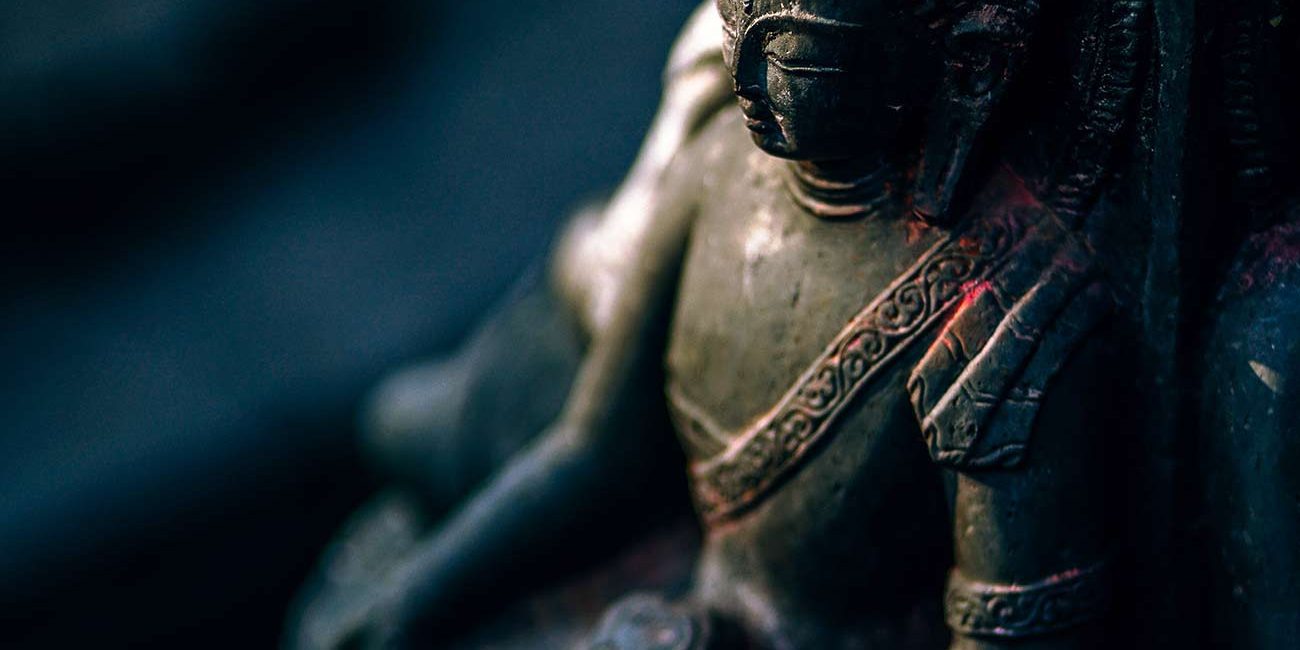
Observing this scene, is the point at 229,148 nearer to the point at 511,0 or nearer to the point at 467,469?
the point at 511,0

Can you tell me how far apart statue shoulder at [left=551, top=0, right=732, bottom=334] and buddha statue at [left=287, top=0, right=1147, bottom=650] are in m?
0.05

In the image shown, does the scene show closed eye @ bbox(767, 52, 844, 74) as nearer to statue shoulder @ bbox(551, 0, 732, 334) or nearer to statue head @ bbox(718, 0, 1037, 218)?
statue head @ bbox(718, 0, 1037, 218)

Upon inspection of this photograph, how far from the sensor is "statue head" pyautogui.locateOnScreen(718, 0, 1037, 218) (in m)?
1.10

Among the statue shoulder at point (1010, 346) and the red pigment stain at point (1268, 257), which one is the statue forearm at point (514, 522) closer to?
the statue shoulder at point (1010, 346)

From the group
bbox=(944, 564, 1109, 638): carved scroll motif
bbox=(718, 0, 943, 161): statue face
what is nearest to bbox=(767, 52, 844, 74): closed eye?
bbox=(718, 0, 943, 161): statue face

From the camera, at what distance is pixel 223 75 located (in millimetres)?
3279

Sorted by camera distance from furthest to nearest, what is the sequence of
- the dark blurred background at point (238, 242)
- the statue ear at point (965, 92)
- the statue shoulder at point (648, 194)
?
the dark blurred background at point (238, 242)
the statue shoulder at point (648, 194)
the statue ear at point (965, 92)

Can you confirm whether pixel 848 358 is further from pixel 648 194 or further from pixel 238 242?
pixel 238 242

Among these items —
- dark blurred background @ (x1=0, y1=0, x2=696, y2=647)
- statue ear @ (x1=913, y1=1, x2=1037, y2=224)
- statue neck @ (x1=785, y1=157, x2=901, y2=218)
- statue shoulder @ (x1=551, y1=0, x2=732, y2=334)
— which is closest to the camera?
statue ear @ (x1=913, y1=1, x2=1037, y2=224)

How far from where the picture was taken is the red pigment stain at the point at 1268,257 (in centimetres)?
113

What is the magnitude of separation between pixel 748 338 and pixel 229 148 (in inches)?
92.1

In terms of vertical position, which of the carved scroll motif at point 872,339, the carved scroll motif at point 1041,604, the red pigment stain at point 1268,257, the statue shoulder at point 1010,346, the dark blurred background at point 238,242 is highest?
the dark blurred background at point 238,242

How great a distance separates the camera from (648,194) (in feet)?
5.61

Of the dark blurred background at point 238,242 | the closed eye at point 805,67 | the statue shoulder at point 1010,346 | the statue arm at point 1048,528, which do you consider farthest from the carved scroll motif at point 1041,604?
the dark blurred background at point 238,242
